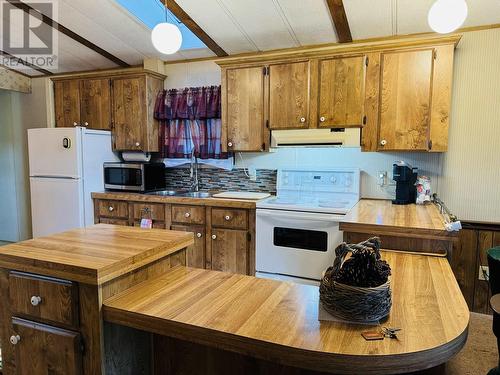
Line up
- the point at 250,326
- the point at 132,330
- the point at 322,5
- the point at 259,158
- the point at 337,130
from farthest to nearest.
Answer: the point at 259,158
the point at 337,130
the point at 322,5
the point at 132,330
the point at 250,326

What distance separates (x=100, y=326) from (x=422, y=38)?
303 centimetres

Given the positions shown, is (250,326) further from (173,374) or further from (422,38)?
(422,38)

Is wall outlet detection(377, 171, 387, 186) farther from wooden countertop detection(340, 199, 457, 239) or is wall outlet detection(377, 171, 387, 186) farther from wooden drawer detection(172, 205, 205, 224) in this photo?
wooden drawer detection(172, 205, 205, 224)

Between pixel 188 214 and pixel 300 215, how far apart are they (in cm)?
113

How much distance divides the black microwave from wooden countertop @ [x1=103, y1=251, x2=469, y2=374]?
2.43 m

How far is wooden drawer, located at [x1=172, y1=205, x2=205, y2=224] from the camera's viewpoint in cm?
328

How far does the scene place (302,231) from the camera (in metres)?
2.86

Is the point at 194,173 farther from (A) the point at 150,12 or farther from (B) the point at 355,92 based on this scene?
(B) the point at 355,92

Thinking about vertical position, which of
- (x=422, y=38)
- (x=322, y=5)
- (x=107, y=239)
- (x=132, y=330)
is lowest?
(x=132, y=330)

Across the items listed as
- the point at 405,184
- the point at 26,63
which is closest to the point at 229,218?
the point at 405,184

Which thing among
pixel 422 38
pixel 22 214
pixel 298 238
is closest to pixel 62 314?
pixel 298 238

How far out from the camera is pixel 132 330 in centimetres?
138

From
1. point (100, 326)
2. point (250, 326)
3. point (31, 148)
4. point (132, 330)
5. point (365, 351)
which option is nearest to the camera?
point (365, 351)

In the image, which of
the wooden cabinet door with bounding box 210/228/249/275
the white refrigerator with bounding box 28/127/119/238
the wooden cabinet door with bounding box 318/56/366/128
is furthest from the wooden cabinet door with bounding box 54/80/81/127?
the wooden cabinet door with bounding box 318/56/366/128
